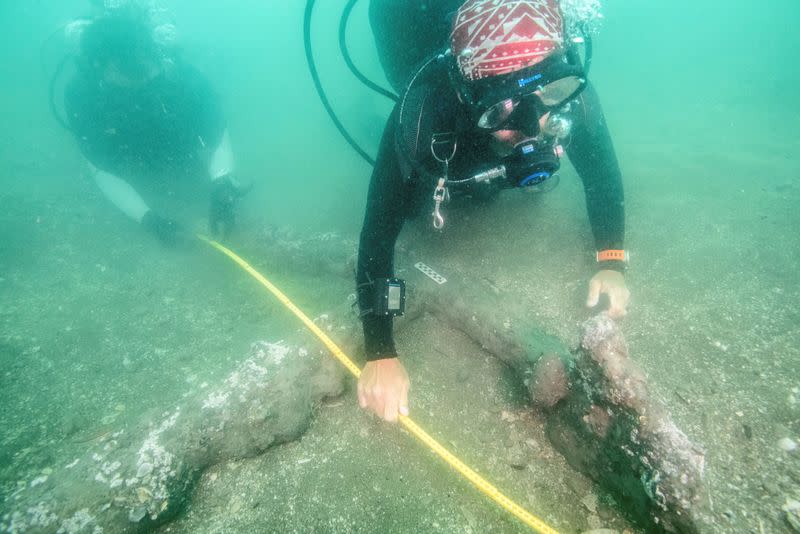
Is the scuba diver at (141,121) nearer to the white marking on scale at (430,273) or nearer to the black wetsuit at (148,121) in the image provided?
the black wetsuit at (148,121)

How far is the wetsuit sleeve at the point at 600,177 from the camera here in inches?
115

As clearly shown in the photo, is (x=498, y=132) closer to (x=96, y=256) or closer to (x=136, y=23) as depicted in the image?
(x=96, y=256)

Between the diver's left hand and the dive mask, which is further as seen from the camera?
the diver's left hand

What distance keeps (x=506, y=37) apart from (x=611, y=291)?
1.93 metres

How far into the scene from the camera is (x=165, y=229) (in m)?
5.62

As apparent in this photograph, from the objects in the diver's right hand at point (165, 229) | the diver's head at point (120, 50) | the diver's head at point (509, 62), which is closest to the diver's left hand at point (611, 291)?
the diver's head at point (509, 62)

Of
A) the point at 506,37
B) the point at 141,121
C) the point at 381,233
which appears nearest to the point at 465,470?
the point at 381,233

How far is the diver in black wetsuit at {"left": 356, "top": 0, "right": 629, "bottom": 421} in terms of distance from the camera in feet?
6.33

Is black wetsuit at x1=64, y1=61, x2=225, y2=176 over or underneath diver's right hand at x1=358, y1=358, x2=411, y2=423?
over

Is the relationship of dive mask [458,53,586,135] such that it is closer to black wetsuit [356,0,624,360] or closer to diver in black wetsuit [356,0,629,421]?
diver in black wetsuit [356,0,629,421]

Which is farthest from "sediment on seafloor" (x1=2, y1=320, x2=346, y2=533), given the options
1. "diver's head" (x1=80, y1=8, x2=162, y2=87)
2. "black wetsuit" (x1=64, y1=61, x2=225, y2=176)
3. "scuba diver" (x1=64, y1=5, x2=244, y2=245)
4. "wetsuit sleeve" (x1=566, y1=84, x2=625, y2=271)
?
"diver's head" (x1=80, y1=8, x2=162, y2=87)

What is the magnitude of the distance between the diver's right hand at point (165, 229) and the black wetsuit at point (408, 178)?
4.08m

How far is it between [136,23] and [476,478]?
29.0 ft

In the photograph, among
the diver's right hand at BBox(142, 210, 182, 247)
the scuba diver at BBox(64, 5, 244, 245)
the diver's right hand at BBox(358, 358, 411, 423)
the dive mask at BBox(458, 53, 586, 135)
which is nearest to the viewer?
the dive mask at BBox(458, 53, 586, 135)
